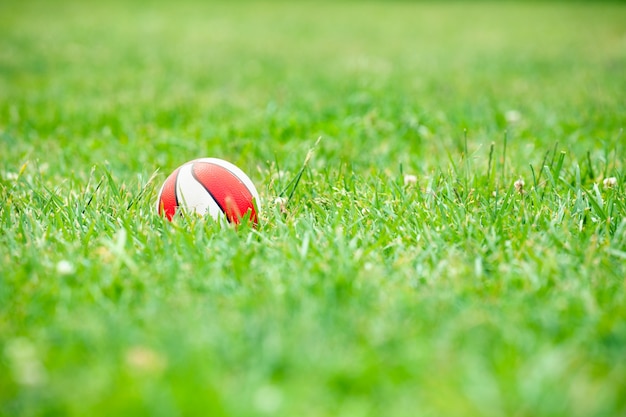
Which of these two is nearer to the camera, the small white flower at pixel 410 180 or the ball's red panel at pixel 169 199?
the ball's red panel at pixel 169 199

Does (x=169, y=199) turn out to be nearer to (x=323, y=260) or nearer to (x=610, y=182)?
(x=323, y=260)

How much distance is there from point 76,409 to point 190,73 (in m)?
5.37

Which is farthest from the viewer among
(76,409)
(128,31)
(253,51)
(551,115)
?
(128,31)

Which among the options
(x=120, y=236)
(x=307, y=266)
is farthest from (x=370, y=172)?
(x=120, y=236)

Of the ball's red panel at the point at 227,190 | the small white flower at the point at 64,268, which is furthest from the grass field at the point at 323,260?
the ball's red panel at the point at 227,190

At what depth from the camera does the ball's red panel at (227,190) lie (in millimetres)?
2420

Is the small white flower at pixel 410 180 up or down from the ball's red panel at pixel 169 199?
down

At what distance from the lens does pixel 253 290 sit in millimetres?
1864

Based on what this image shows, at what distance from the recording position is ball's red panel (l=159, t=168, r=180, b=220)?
97.3 inches

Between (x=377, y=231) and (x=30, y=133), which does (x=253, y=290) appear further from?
(x=30, y=133)

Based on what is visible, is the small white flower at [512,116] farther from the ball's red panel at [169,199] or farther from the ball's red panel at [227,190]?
the ball's red panel at [169,199]

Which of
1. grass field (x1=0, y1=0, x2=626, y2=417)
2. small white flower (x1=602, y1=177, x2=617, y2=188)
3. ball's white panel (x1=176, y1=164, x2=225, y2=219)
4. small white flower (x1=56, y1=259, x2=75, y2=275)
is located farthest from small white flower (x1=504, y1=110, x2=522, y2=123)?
small white flower (x1=56, y1=259, x2=75, y2=275)

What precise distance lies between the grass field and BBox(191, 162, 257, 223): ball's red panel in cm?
11

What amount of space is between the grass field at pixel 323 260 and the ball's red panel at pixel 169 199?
83 millimetres
